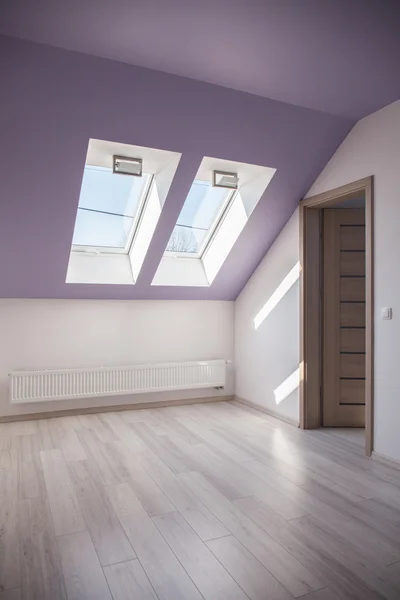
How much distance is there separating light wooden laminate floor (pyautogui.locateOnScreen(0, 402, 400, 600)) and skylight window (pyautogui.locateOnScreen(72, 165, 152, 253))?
1.93 meters

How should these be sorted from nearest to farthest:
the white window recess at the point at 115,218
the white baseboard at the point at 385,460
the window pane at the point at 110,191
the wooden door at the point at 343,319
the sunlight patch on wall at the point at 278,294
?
the white baseboard at the point at 385,460
the white window recess at the point at 115,218
the window pane at the point at 110,191
the wooden door at the point at 343,319
the sunlight patch on wall at the point at 278,294

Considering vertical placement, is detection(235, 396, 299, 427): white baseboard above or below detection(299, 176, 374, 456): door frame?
below

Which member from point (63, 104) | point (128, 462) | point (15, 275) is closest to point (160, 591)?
point (128, 462)

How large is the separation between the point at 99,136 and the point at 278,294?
7.91 feet

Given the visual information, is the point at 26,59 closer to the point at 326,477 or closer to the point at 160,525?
the point at 160,525

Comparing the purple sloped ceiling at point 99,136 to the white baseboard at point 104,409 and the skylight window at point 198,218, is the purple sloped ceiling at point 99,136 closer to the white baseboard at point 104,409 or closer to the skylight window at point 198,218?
the skylight window at point 198,218

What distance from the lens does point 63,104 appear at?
300cm

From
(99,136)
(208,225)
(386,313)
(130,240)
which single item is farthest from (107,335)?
(386,313)

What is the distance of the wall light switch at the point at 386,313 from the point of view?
3.34 metres

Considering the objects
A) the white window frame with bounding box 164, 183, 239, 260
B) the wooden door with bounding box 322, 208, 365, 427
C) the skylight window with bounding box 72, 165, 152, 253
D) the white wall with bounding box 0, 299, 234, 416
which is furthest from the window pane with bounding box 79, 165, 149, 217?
the wooden door with bounding box 322, 208, 365, 427

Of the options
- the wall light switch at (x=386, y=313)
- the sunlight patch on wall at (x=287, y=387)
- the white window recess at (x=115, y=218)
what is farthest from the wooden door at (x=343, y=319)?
the white window recess at (x=115, y=218)

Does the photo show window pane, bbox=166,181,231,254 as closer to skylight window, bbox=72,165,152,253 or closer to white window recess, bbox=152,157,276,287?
white window recess, bbox=152,157,276,287

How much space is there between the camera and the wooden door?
442 centimetres

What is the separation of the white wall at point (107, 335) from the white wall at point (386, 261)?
241cm
